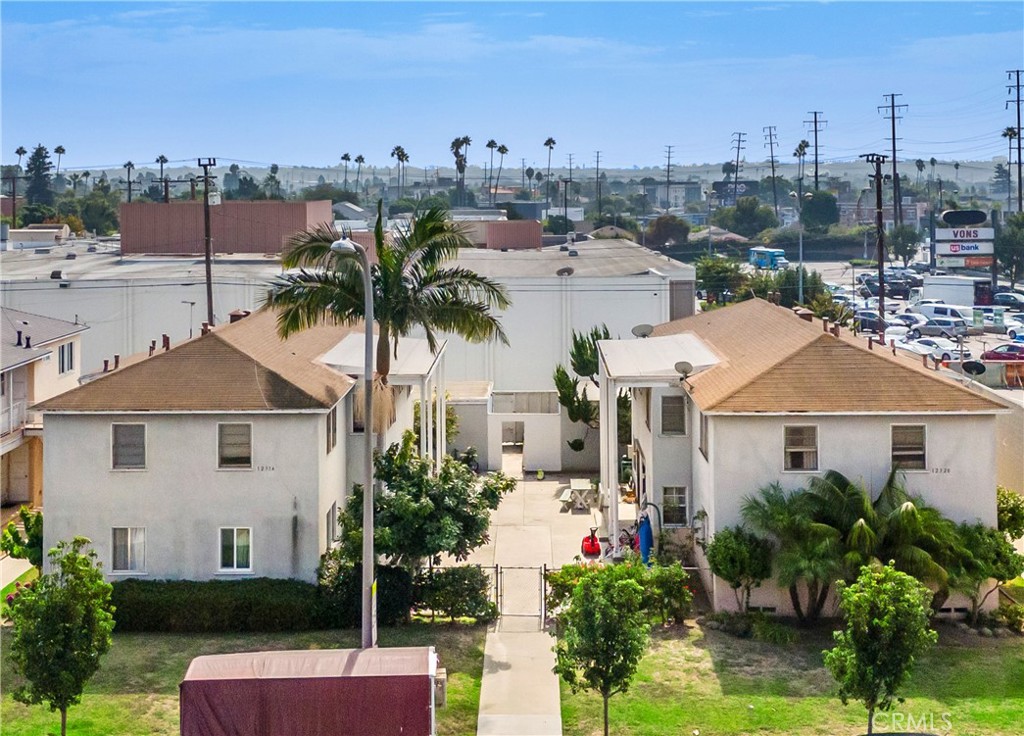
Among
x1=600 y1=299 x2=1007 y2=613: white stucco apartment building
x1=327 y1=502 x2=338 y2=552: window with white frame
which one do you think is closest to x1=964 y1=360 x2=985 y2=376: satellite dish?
x1=600 y1=299 x2=1007 y2=613: white stucco apartment building

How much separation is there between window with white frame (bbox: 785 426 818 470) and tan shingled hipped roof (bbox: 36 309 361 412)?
9465mm

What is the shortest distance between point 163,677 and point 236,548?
4.58 m

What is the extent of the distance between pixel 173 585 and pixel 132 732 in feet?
19.7

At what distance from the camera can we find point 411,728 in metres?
18.3

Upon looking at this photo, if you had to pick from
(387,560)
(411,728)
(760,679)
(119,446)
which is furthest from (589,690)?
(119,446)

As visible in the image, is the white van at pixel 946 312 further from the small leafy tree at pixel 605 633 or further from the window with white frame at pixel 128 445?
the small leafy tree at pixel 605 633

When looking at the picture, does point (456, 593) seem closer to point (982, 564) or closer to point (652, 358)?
point (652, 358)

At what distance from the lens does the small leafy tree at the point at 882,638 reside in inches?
731

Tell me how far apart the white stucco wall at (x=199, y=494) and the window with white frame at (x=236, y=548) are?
12cm

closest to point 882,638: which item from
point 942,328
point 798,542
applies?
point 798,542

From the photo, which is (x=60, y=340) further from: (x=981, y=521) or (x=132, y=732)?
(x=981, y=521)

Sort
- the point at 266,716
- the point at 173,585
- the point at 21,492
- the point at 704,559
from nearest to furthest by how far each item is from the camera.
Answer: the point at 266,716, the point at 173,585, the point at 704,559, the point at 21,492

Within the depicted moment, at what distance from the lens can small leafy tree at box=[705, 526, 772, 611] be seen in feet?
85.9

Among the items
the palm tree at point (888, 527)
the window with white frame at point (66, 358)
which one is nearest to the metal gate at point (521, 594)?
the palm tree at point (888, 527)
